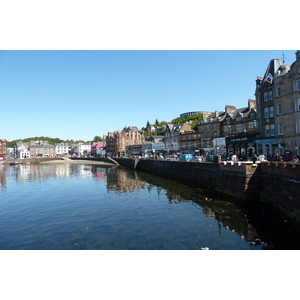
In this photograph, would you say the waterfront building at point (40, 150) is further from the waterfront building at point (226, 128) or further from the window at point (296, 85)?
the window at point (296, 85)

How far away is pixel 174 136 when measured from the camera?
8100 cm

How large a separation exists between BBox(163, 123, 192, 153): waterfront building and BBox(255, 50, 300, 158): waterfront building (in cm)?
4136

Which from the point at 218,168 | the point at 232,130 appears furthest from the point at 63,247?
the point at 232,130

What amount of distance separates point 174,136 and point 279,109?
161ft

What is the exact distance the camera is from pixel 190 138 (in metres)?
72.9

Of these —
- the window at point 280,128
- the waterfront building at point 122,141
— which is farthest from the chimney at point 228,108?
the waterfront building at point 122,141

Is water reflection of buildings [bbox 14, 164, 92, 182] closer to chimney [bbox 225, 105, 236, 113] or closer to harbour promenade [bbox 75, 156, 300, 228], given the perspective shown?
harbour promenade [bbox 75, 156, 300, 228]

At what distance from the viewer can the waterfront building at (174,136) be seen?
79375 mm

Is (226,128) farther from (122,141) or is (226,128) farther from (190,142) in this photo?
(122,141)

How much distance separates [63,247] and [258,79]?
1617 inches

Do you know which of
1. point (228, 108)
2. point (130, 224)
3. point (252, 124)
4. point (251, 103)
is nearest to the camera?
point (130, 224)

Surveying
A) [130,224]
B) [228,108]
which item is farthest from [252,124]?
[130,224]

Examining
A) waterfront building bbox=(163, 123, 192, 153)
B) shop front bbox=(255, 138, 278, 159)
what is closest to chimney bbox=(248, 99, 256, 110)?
shop front bbox=(255, 138, 278, 159)

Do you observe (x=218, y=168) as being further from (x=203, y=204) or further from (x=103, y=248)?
(x=103, y=248)
